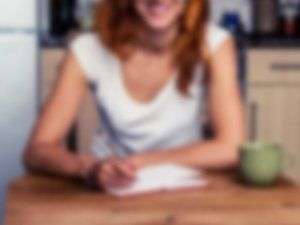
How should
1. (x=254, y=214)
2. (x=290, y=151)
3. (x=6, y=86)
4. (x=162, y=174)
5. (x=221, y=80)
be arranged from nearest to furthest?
(x=254, y=214) → (x=162, y=174) → (x=221, y=80) → (x=6, y=86) → (x=290, y=151)

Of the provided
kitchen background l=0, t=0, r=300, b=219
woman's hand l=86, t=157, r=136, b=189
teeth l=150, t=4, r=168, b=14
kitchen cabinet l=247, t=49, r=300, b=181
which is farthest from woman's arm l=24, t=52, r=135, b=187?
kitchen cabinet l=247, t=49, r=300, b=181

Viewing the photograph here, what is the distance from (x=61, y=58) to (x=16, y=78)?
223 millimetres

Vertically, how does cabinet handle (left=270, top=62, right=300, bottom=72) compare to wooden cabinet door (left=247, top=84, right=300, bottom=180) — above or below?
above

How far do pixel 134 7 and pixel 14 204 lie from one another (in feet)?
2.55

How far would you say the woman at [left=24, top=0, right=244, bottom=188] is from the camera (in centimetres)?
179

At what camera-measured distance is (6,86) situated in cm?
321

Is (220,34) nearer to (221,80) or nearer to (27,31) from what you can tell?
(221,80)

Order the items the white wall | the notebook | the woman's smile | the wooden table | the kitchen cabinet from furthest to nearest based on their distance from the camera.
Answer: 1. the kitchen cabinet
2. the white wall
3. the woman's smile
4. the notebook
5. the wooden table

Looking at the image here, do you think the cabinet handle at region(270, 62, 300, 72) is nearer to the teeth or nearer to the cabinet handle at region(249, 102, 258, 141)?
the cabinet handle at region(249, 102, 258, 141)

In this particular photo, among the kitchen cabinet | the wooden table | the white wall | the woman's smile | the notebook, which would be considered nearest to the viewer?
the wooden table

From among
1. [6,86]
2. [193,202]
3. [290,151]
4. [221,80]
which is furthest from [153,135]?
[290,151]

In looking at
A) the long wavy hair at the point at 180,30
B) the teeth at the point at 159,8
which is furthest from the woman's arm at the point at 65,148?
the teeth at the point at 159,8

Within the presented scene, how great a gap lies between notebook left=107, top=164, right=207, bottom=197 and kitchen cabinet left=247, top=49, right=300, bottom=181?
1.93m

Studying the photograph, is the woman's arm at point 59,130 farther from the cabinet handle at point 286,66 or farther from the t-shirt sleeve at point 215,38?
the cabinet handle at point 286,66
